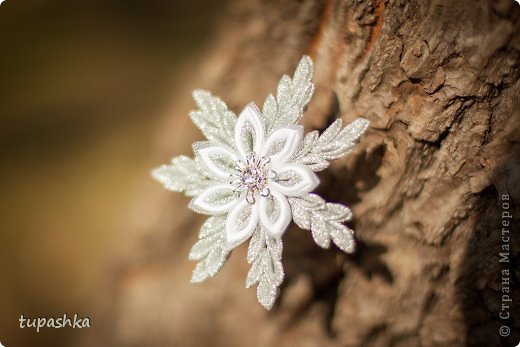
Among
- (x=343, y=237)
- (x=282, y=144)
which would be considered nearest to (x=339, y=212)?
(x=343, y=237)

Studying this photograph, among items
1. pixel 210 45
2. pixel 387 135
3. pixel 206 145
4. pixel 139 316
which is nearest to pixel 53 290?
pixel 139 316

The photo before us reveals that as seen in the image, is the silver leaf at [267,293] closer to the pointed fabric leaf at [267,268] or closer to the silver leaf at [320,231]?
the pointed fabric leaf at [267,268]

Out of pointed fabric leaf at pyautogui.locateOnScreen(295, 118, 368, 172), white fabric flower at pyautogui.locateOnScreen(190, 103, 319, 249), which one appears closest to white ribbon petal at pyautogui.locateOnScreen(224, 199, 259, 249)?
white fabric flower at pyautogui.locateOnScreen(190, 103, 319, 249)

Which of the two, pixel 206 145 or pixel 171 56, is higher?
pixel 171 56

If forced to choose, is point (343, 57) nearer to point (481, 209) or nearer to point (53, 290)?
point (481, 209)

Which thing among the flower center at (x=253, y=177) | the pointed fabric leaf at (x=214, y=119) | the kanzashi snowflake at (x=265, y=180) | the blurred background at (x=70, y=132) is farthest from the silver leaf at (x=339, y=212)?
the blurred background at (x=70, y=132)

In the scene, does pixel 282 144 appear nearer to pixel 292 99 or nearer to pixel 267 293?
pixel 292 99
